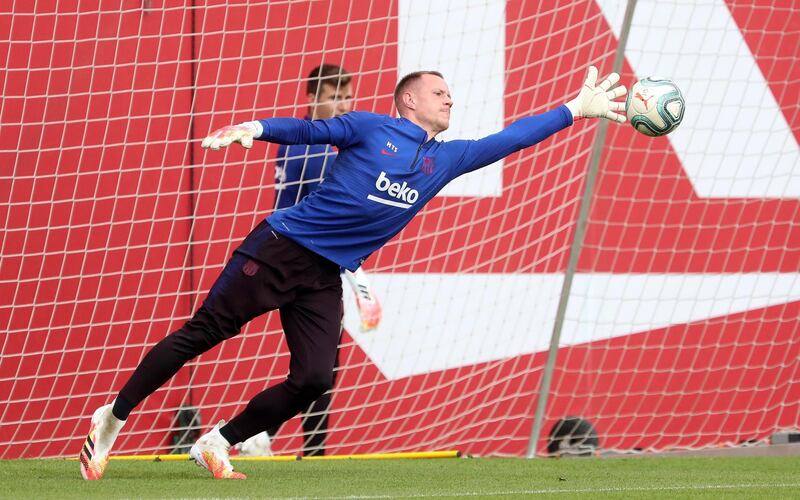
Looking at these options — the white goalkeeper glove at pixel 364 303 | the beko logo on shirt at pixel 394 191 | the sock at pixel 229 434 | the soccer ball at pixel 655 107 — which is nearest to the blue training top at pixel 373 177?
the beko logo on shirt at pixel 394 191

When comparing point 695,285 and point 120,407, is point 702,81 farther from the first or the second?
point 120,407

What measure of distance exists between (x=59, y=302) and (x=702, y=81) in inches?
137

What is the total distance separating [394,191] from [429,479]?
3.56 feet

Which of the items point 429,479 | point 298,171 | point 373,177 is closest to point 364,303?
point 298,171

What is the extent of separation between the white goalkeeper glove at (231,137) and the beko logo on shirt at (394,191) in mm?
525

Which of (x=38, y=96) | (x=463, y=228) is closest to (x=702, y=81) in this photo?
(x=463, y=228)

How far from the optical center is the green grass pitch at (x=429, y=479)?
13.6 feet

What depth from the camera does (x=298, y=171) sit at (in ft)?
19.2

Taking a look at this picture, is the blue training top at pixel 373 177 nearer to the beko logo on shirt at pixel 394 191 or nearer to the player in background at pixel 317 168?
the beko logo on shirt at pixel 394 191

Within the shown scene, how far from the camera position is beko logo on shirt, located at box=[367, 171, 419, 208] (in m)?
4.51

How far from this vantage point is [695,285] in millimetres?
6797

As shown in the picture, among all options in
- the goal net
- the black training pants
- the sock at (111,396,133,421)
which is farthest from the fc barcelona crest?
the goal net

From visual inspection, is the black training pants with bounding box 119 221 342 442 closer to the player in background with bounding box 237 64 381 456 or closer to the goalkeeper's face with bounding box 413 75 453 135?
the goalkeeper's face with bounding box 413 75 453 135

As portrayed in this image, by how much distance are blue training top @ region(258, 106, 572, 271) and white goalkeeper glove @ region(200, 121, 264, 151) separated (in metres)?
0.30
